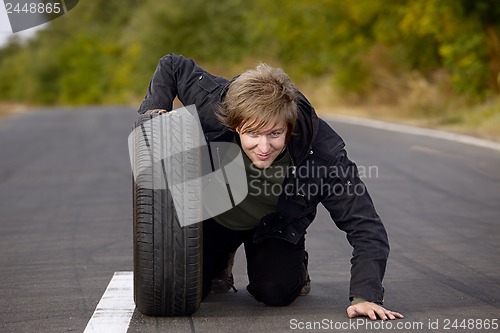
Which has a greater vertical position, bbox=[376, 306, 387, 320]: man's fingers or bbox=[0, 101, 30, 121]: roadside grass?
bbox=[376, 306, 387, 320]: man's fingers

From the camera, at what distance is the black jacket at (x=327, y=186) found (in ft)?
15.9

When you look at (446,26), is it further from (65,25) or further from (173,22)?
(65,25)

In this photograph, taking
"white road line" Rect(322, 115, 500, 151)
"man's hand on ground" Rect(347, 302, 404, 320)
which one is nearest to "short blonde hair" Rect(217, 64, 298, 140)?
"man's hand on ground" Rect(347, 302, 404, 320)

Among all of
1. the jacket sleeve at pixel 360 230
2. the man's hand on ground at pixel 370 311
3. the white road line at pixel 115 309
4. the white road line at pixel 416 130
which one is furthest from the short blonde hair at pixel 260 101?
the white road line at pixel 416 130

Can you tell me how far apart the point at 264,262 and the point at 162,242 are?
0.88 metres

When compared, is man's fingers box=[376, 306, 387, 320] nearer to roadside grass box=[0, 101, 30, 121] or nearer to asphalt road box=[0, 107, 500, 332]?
asphalt road box=[0, 107, 500, 332]

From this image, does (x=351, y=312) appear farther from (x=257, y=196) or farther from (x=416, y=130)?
(x=416, y=130)

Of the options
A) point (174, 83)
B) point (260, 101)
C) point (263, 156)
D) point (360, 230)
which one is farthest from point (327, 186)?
point (174, 83)

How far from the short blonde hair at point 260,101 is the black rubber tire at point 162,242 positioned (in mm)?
237

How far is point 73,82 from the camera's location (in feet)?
272

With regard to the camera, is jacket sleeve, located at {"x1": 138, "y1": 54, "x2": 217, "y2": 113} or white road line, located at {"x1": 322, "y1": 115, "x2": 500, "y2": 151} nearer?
jacket sleeve, located at {"x1": 138, "y1": 54, "x2": 217, "y2": 113}

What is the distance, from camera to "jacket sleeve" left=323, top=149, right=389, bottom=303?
4836 millimetres

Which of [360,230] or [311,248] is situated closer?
[360,230]

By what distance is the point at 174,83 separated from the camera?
17.4 feet
